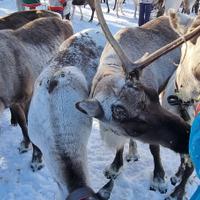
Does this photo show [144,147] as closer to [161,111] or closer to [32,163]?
[32,163]

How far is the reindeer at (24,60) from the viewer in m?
3.88

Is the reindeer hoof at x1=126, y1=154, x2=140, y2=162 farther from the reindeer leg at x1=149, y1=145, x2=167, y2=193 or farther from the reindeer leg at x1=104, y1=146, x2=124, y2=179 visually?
the reindeer leg at x1=149, y1=145, x2=167, y2=193

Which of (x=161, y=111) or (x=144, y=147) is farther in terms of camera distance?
(x=144, y=147)

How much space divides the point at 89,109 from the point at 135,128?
33 cm

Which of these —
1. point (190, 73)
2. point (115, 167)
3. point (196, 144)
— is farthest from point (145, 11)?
point (196, 144)

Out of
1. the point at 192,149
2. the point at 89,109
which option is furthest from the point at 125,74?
the point at 192,149

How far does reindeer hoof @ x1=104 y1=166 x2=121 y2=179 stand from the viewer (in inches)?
146

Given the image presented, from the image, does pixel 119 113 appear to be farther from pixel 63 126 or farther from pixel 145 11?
pixel 145 11

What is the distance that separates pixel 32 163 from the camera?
392 centimetres

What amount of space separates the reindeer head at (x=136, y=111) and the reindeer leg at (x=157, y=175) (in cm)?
101

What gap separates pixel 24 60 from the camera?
4145mm

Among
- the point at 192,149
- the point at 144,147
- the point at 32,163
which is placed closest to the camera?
the point at 192,149

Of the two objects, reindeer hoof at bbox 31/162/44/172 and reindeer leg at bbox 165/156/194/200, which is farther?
reindeer hoof at bbox 31/162/44/172

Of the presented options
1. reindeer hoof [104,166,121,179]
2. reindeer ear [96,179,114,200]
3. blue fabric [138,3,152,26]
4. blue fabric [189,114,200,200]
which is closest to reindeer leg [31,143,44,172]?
reindeer hoof [104,166,121,179]
